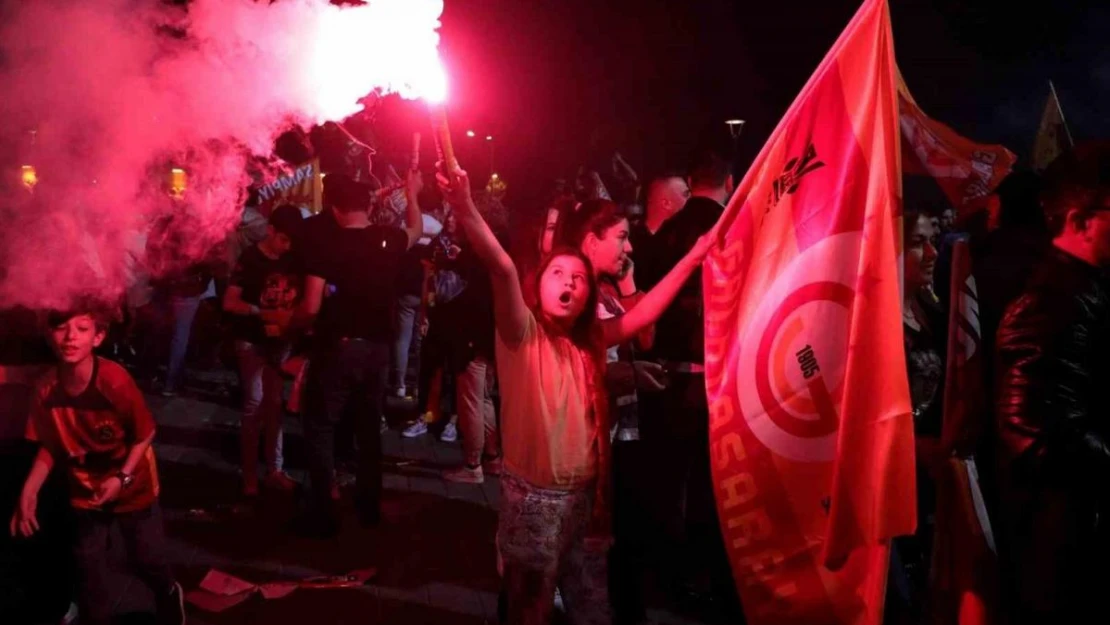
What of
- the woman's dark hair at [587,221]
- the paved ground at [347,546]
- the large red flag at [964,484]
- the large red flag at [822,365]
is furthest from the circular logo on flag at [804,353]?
the paved ground at [347,546]

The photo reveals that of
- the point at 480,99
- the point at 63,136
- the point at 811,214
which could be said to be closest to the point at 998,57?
the point at 480,99

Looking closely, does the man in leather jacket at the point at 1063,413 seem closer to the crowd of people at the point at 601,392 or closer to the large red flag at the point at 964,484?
the crowd of people at the point at 601,392

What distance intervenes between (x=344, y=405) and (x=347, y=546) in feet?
3.14

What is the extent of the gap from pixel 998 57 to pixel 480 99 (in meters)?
9.49

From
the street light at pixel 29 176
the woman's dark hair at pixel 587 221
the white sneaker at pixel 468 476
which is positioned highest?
the street light at pixel 29 176

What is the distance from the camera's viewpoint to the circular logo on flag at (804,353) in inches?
120

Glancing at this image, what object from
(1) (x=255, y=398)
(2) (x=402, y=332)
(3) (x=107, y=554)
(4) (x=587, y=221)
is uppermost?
(4) (x=587, y=221)

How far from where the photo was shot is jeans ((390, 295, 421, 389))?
10.2 metres

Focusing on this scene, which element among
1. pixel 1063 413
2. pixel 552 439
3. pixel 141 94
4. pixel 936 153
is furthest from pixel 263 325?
pixel 1063 413

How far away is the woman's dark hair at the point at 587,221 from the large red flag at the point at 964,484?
161cm

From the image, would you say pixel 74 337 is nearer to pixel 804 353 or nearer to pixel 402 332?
pixel 804 353

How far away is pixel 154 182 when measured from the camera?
3.97 meters

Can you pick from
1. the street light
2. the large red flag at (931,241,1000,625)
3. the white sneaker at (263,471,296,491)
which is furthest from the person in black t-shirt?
the large red flag at (931,241,1000,625)

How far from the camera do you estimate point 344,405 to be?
244 inches
